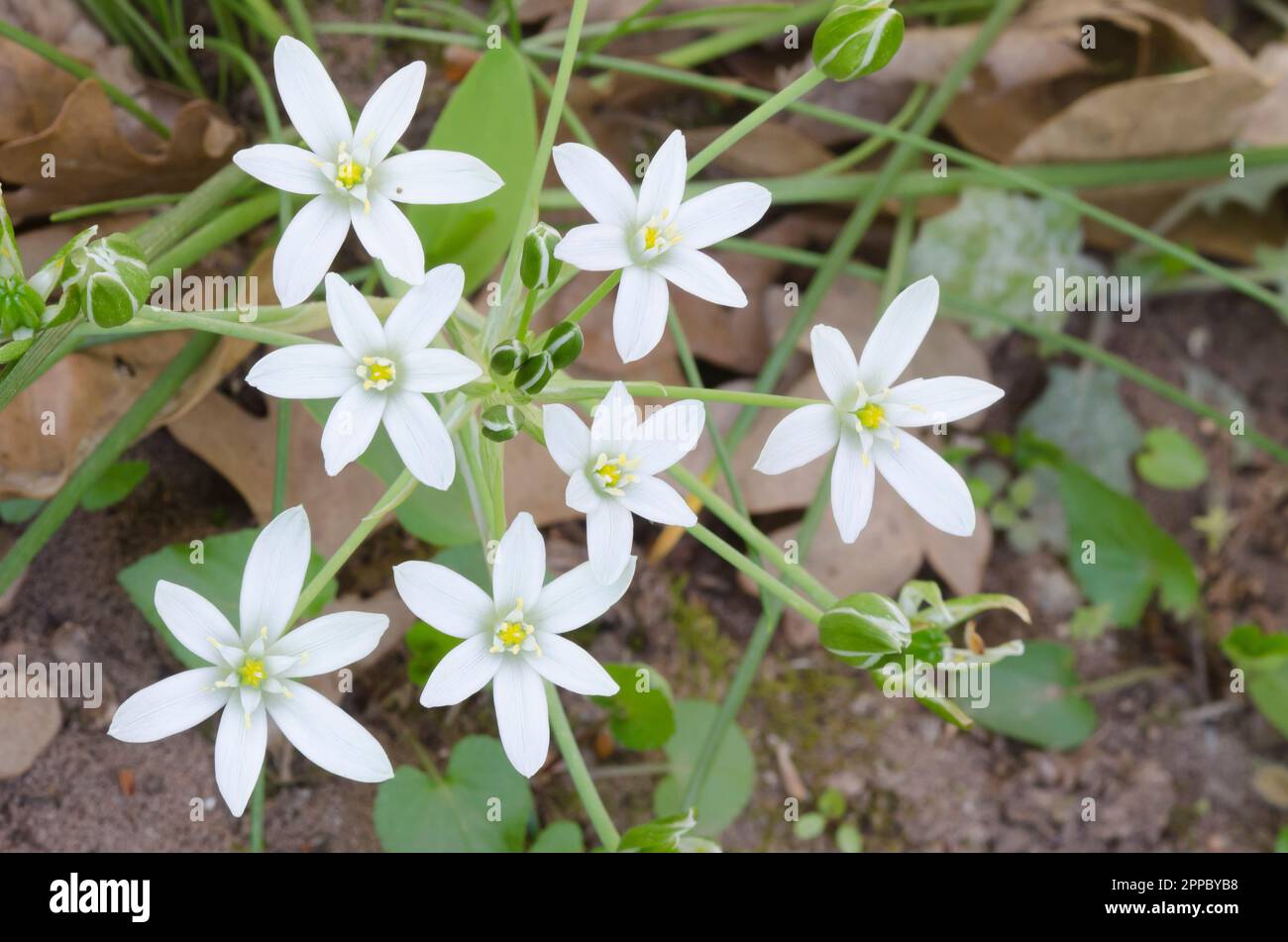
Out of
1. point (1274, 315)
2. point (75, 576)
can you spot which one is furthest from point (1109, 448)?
point (75, 576)

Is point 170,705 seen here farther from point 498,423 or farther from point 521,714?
point 498,423

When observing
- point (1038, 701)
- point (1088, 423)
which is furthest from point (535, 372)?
point (1088, 423)

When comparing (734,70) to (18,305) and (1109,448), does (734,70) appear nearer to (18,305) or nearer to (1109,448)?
(1109,448)

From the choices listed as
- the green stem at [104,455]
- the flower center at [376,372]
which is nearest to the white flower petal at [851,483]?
the flower center at [376,372]

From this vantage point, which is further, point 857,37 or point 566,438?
point 857,37

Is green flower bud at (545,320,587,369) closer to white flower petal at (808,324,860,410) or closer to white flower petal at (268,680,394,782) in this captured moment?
white flower petal at (808,324,860,410)
